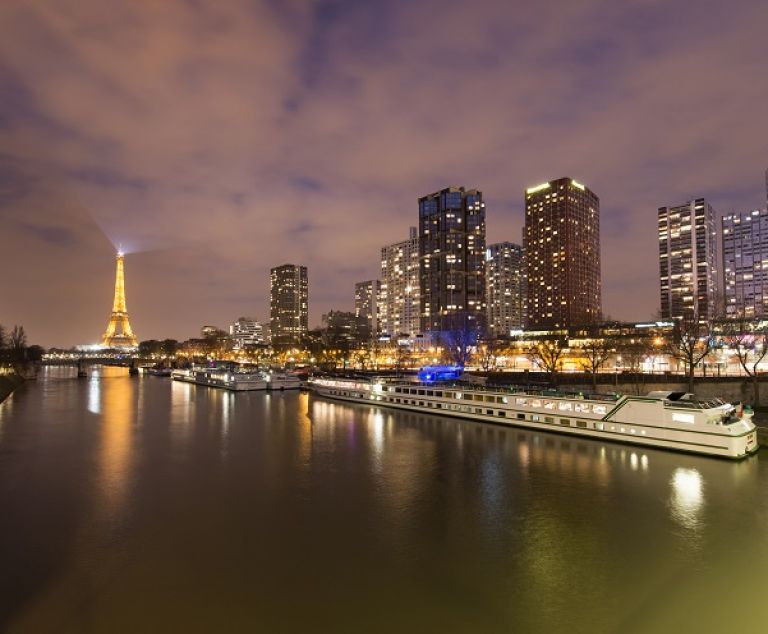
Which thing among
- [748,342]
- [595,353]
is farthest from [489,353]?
[748,342]

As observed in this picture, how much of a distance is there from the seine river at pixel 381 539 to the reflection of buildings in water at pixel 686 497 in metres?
0.17

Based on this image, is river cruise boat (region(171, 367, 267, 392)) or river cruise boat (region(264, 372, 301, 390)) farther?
river cruise boat (region(264, 372, 301, 390))

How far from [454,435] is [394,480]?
16757 mm

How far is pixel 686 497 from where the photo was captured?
27.4 metres

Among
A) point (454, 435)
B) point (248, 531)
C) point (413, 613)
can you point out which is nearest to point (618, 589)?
point (413, 613)

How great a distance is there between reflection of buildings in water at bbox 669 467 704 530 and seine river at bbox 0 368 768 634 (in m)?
0.17

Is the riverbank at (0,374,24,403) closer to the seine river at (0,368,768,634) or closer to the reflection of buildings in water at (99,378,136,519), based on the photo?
the reflection of buildings in water at (99,378,136,519)

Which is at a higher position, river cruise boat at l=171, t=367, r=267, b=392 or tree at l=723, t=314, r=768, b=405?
tree at l=723, t=314, r=768, b=405

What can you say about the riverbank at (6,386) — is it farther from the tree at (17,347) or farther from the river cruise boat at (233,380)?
the river cruise boat at (233,380)

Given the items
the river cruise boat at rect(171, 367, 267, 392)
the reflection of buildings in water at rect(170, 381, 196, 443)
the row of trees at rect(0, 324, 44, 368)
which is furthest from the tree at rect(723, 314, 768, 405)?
the row of trees at rect(0, 324, 44, 368)

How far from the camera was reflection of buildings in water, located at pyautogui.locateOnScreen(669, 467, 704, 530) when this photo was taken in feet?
79.8

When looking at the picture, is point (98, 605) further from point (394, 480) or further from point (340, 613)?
point (394, 480)

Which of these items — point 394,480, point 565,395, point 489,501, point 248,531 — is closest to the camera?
point 248,531

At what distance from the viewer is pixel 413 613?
15.9 m
